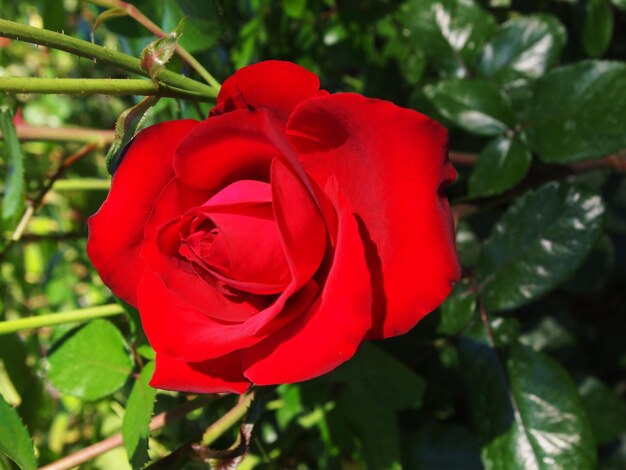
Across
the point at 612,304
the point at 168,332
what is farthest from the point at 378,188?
the point at 612,304

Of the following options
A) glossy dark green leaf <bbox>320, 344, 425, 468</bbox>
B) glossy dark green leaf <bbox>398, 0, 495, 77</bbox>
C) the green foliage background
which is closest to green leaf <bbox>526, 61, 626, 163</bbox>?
the green foliage background

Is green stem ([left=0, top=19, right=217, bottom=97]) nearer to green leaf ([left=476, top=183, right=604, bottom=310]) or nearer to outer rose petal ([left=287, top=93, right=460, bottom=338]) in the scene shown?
outer rose petal ([left=287, top=93, right=460, bottom=338])

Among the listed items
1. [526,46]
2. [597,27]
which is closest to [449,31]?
[526,46]

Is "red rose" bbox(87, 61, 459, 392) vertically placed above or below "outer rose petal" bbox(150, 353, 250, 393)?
above

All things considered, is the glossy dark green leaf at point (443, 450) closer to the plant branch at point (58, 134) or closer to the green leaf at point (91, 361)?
the green leaf at point (91, 361)

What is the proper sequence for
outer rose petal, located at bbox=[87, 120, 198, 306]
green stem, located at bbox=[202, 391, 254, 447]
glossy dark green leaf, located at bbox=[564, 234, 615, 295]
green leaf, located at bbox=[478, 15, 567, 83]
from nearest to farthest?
outer rose petal, located at bbox=[87, 120, 198, 306]
green stem, located at bbox=[202, 391, 254, 447]
green leaf, located at bbox=[478, 15, 567, 83]
glossy dark green leaf, located at bbox=[564, 234, 615, 295]

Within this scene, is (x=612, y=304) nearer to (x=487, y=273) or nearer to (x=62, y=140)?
(x=487, y=273)
